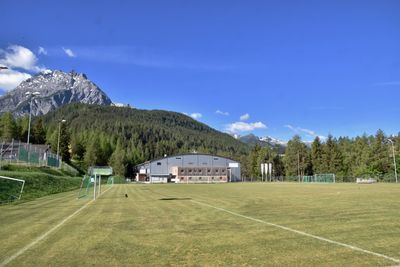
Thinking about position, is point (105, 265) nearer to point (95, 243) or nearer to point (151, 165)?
point (95, 243)

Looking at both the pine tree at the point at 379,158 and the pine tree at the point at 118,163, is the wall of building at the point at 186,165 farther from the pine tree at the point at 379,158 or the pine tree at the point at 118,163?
the pine tree at the point at 379,158

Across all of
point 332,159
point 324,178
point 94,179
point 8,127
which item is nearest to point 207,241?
point 94,179

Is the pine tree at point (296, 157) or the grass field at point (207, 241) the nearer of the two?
the grass field at point (207, 241)

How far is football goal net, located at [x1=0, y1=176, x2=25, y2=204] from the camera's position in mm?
27962

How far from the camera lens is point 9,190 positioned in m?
30.2

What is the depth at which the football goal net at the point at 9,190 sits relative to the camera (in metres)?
28.0

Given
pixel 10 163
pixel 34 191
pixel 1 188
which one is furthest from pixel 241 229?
pixel 10 163

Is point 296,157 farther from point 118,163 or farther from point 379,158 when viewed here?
point 118,163

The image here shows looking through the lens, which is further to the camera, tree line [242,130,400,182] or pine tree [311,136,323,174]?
pine tree [311,136,323,174]

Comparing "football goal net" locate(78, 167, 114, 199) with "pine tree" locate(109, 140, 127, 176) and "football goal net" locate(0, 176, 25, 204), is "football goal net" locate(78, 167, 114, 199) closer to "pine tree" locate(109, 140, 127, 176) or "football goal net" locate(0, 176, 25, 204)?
"football goal net" locate(0, 176, 25, 204)

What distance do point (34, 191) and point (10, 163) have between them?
17.1m

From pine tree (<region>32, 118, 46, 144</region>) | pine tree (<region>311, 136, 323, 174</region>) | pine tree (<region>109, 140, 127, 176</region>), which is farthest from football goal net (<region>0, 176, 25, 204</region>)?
pine tree (<region>109, 140, 127, 176</region>)

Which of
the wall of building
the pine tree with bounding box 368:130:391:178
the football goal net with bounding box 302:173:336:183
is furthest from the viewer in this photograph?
the wall of building

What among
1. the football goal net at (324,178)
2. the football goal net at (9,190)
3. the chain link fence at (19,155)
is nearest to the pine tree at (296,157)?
the football goal net at (324,178)
